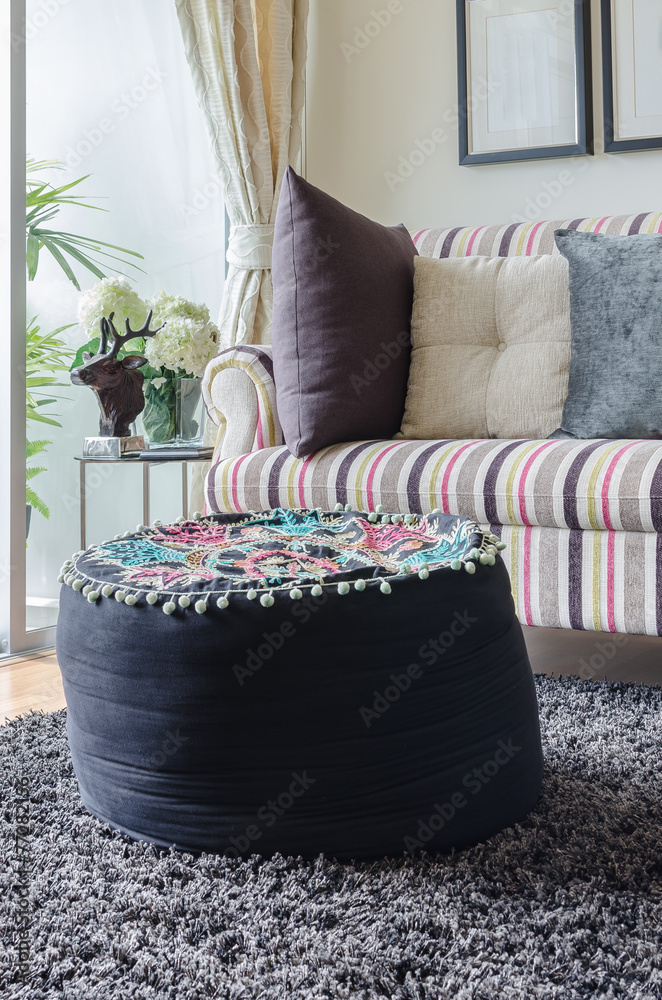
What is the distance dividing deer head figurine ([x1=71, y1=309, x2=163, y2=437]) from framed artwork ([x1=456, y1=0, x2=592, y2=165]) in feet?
4.73

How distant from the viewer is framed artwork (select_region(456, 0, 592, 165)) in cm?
300

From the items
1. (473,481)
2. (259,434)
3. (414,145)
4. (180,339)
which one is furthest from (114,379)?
(414,145)

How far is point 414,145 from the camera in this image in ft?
10.9

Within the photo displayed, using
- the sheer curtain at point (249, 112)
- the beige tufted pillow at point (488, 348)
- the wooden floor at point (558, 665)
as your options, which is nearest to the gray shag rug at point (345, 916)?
the wooden floor at point (558, 665)

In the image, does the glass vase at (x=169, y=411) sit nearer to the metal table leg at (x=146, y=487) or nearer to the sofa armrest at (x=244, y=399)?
the metal table leg at (x=146, y=487)

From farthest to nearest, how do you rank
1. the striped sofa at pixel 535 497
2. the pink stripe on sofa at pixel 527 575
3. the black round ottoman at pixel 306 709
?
the pink stripe on sofa at pixel 527 575, the striped sofa at pixel 535 497, the black round ottoman at pixel 306 709

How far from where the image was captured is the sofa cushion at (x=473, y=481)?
1.69 meters

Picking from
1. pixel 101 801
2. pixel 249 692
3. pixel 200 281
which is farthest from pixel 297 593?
pixel 200 281

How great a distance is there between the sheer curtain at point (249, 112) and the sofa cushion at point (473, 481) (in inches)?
45.6

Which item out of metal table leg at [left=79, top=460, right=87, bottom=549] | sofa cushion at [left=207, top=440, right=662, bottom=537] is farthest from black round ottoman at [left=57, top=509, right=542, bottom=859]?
metal table leg at [left=79, top=460, right=87, bottom=549]

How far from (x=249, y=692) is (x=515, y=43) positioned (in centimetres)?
284

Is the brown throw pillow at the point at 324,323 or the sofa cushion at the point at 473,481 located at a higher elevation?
the brown throw pillow at the point at 324,323

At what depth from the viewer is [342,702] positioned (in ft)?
3.34

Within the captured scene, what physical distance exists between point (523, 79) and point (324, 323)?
5.05ft
